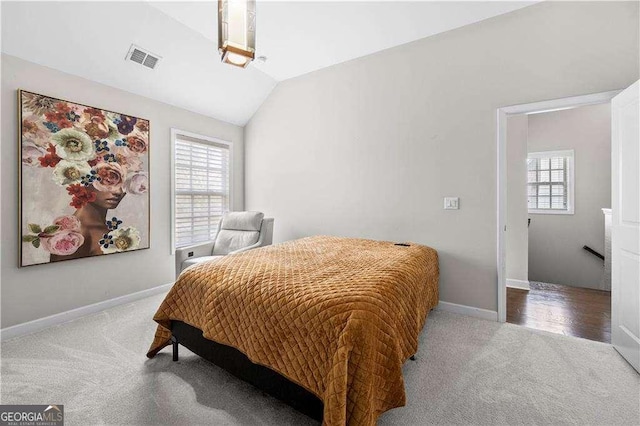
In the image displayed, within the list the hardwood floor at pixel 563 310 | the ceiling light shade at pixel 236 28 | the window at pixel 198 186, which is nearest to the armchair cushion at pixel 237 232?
the window at pixel 198 186

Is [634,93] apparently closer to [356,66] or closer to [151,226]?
[356,66]

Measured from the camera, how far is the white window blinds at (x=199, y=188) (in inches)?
150

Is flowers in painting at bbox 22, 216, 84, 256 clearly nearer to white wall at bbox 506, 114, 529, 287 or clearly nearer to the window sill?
white wall at bbox 506, 114, 529, 287

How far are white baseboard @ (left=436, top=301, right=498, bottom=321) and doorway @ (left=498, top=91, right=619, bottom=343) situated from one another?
8 cm

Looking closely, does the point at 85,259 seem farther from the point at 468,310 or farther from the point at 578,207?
the point at 578,207

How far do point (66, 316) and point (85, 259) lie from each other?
54 cm

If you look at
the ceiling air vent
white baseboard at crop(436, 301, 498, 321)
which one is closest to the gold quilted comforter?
white baseboard at crop(436, 301, 498, 321)

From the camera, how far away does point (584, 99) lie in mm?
2410

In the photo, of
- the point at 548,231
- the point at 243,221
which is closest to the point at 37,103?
the point at 243,221

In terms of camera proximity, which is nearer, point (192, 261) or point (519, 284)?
point (192, 261)

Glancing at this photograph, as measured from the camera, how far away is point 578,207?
4.98 meters

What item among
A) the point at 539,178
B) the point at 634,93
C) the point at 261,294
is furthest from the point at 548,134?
the point at 261,294

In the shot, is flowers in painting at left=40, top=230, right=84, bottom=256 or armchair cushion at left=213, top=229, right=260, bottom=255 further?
armchair cushion at left=213, top=229, right=260, bottom=255

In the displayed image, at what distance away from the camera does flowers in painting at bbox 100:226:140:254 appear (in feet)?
9.96
